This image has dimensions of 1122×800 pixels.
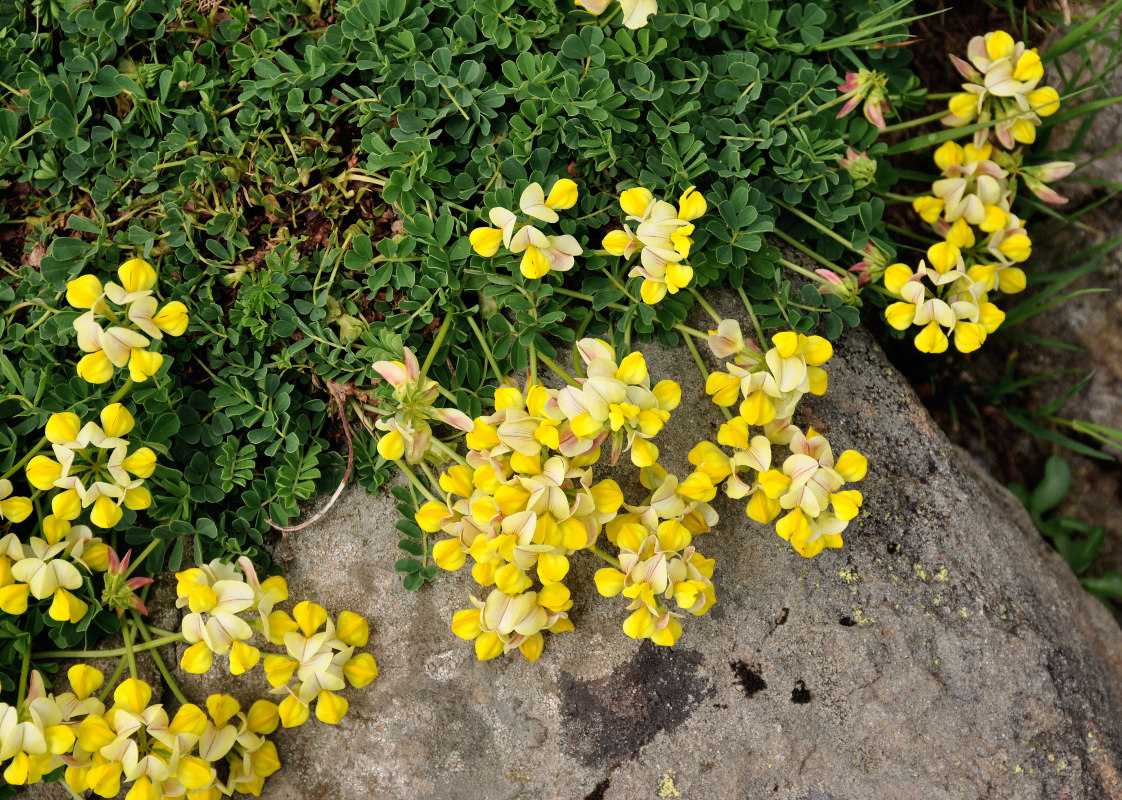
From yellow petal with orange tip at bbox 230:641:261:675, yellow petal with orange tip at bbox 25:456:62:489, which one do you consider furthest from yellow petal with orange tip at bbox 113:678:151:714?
yellow petal with orange tip at bbox 25:456:62:489

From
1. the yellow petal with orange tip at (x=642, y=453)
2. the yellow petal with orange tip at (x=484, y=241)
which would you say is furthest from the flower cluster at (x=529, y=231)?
the yellow petal with orange tip at (x=642, y=453)

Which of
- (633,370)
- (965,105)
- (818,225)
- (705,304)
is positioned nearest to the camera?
(633,370)

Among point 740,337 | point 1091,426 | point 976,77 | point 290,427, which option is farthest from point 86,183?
point 1091,426

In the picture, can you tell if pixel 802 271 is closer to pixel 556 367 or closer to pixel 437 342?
pixel 556 367

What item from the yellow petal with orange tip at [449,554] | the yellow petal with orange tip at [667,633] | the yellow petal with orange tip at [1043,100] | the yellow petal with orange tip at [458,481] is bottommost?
the yellow petal with orange tip at [667,633]

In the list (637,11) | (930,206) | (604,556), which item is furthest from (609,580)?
(930,206)

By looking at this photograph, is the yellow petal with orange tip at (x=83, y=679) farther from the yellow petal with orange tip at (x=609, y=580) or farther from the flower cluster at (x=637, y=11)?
the flower cluster at (x=637, y=11)

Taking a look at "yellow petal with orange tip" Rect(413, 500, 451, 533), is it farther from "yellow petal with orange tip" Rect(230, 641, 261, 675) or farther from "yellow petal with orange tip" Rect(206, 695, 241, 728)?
"yellow petal with orange tip" Rect(206, 695, 241, 728)
